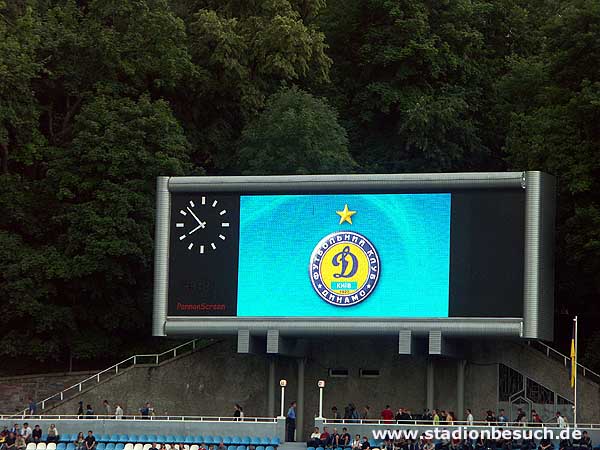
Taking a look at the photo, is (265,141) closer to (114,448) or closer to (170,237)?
(170,237)

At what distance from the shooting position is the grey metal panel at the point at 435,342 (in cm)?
4834

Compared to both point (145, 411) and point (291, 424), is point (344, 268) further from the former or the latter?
point (145, 411)

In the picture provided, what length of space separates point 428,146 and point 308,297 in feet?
46.9

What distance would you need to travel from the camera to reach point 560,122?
55000 millimetres

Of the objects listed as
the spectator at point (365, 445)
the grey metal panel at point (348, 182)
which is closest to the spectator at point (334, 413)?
the spectator at point (365, 445)

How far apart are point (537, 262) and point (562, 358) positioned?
496 centimetres

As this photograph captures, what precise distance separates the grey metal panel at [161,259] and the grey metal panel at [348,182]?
367 millimetres

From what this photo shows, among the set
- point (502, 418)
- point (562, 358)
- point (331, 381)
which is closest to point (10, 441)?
point (331, 381)

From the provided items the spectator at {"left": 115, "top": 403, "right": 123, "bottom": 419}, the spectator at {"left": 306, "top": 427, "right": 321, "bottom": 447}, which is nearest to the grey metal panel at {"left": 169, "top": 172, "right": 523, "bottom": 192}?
the spectator at {"left": 115, "top": 403, "right": 123, "bottom": 419}

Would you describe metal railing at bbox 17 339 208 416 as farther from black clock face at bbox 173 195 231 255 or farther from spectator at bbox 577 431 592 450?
spectator at bbox 577 431 592 450

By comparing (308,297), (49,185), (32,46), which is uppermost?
(32,46)

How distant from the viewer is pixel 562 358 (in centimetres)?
5175

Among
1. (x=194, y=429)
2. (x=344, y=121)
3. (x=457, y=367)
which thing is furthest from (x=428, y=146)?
(x=194, y=429)

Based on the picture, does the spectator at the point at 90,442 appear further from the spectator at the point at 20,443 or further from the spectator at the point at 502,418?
the spectator at the point at 502,418
